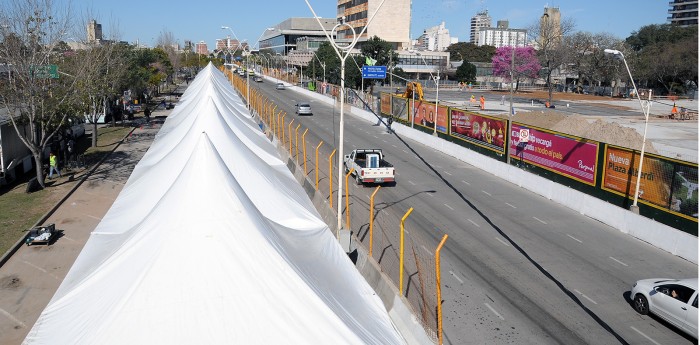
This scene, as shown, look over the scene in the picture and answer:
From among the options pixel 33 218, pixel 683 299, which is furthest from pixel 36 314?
pixel 683 299

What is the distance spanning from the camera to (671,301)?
13.4 metres

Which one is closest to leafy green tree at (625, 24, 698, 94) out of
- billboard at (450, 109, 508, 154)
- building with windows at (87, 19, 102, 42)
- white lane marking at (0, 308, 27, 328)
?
billboard at (450, 109, 508, 154)

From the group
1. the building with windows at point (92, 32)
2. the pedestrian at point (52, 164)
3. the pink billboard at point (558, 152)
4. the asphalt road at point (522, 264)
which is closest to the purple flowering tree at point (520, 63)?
the building with windows at point (92, 32)

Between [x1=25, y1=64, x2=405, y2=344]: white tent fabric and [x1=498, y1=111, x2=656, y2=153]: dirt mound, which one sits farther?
[x1=498, y1=111, x2=656, y2=153]: dirt mound

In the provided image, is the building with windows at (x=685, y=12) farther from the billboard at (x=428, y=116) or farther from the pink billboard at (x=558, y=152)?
the pink billboard at (x=558, y=152)

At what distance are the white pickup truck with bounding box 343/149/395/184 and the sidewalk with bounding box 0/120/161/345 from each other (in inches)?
421

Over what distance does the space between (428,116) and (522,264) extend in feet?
92.5

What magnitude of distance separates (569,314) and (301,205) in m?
7.87

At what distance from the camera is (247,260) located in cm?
936

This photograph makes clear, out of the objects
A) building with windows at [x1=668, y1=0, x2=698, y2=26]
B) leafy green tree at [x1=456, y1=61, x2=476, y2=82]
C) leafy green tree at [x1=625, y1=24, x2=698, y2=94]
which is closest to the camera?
leafy green tree at [x1=625, y1=24, x2=698, y2=94]

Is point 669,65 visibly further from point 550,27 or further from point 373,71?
point 373,71

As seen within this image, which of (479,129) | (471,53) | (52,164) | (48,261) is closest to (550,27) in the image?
(471,53)

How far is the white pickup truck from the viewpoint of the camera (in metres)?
26.1

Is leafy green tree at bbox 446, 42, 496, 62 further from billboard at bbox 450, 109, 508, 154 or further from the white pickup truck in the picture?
the white pickup truck
